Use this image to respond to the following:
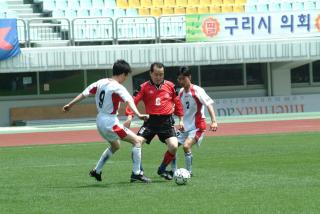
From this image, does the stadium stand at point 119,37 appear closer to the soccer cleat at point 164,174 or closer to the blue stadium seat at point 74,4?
the blue stadium seat at point 74,4

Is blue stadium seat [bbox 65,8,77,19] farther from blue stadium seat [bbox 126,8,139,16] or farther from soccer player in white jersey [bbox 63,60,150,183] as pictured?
soccer player in white jersey [bbox 63,60,150,183]

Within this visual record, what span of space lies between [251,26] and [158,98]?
76.2ft

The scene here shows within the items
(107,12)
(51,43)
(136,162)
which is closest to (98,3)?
(107,12)

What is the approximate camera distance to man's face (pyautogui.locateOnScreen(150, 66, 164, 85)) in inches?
566

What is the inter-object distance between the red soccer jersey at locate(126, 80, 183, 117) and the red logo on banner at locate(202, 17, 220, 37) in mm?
22044

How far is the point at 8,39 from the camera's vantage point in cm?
3416

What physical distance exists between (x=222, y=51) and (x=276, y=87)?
502 cm

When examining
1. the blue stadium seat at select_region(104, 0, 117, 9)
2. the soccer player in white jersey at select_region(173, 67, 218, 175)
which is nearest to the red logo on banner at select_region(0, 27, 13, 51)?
the blue stadium seat at select_region(104, 0, 117, 9)

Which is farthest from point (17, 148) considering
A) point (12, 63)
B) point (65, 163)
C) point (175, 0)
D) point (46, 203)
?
point (175, 0)

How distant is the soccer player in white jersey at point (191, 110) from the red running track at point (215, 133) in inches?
467

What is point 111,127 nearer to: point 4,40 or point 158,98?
point 158,98

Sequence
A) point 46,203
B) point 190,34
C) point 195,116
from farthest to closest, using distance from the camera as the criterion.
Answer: point 190,34 < point 195,116 < point 46,203

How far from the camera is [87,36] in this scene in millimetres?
35781

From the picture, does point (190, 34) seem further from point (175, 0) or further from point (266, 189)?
point (266, 189)
